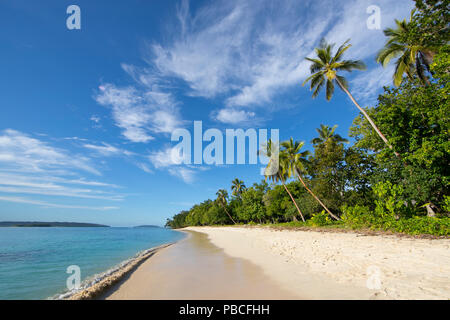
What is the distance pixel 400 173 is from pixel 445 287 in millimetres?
12109

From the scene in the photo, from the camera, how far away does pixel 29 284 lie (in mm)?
7539

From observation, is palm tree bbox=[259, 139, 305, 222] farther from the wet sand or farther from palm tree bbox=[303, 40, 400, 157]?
the wet sand

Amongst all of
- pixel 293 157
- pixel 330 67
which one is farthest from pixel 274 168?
pixel 330 67

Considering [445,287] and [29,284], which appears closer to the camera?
[445,287]

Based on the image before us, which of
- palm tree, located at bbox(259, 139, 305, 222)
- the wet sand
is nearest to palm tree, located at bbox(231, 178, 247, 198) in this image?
palm tree, located at bbox(259, 139, 305, 222)

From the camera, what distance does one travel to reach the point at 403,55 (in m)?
14.3

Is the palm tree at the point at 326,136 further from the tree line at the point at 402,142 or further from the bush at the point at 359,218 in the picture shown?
the bush at the point at 359,218

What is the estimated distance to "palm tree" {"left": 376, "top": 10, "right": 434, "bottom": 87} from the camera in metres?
13.3

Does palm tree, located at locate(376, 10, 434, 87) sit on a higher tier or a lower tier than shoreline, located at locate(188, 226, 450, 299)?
higher

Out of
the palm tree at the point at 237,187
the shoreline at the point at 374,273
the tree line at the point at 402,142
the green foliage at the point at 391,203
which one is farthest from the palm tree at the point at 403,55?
the palm tree at the point at 237,187

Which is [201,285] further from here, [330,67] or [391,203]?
[330,67]

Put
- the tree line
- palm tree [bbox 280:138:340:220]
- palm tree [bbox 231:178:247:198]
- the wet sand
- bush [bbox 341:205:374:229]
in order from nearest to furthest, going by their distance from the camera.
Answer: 1. the wet sand
2. the tree line
3. bush [bbox 341:205:374:229]
4. palm tree [bbox 280:138:340:220]
5. palm tree [bbox 231:178:247:198]
